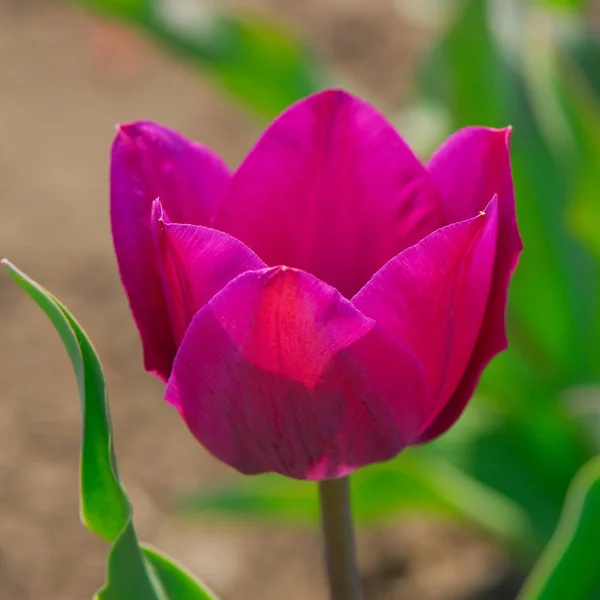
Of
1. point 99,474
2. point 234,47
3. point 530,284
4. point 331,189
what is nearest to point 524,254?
point 530,284

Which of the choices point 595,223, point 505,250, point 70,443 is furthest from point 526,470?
point 505,250

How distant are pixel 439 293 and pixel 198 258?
114 millimetres

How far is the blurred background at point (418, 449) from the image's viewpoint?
52.7 inches

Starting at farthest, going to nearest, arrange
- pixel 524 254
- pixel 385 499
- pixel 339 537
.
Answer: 1. pixel 524 254
2. pixel 385 499
3. pixel 339 537

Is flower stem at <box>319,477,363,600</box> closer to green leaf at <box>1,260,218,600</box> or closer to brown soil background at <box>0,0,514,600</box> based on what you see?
green leaf at <box>1,260,218,600</box>

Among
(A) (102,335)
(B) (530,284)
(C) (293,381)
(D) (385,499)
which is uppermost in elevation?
(C) (293,381)

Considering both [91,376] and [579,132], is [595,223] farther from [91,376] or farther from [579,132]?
[91,376]

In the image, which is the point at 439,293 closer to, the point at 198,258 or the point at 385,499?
the point at 198,258

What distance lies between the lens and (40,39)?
3109 millimetres

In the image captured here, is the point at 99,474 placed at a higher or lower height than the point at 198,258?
lower

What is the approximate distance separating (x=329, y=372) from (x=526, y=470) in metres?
0.99

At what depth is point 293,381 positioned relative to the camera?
55 cm

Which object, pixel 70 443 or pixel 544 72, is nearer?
pixel 544 72

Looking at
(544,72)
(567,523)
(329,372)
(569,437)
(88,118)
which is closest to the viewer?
(329,372)
